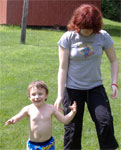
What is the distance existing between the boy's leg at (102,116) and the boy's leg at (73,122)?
13 centimetres

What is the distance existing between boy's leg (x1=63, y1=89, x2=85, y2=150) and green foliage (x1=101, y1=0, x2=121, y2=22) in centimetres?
3448

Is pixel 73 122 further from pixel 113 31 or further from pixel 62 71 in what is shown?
pixel 113 31

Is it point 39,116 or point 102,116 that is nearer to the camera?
point 39,116

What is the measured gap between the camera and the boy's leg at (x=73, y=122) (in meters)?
4.05

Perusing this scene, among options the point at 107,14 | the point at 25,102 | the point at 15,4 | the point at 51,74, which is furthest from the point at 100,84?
the point at 107,14

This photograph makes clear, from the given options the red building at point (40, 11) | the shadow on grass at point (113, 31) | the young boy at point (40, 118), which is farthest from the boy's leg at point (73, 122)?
the red building at point (40, 11)

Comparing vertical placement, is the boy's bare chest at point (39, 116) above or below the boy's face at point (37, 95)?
below

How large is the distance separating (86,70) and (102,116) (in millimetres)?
527

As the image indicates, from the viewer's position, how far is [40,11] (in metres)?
24.4

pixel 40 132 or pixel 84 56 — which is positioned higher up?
pixel 84 56

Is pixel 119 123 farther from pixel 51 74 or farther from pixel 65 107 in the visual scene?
pixel 51 74

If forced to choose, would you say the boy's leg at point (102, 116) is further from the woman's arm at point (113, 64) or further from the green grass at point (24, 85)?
the green grass at point (24, 85)

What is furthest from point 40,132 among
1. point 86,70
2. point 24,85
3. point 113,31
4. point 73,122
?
point 113,31

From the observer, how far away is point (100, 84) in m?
4.05
